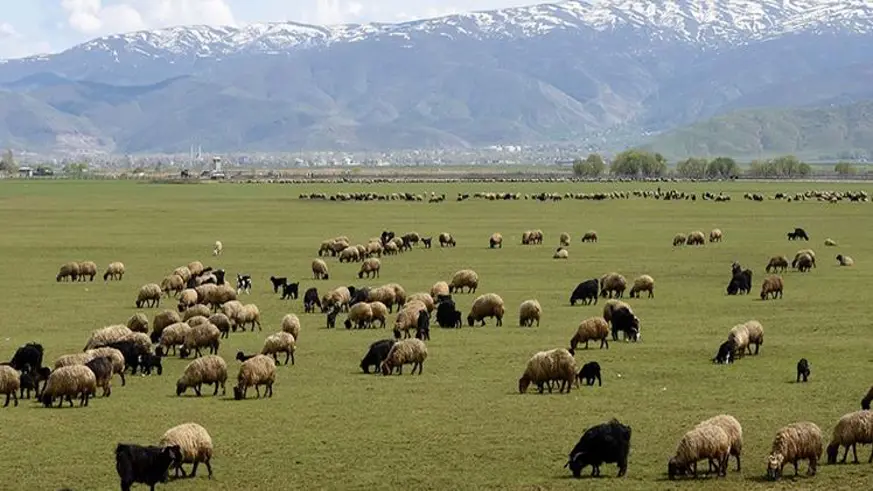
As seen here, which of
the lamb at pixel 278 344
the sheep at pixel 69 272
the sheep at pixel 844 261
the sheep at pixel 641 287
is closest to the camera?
the lamb at pixel 278 344

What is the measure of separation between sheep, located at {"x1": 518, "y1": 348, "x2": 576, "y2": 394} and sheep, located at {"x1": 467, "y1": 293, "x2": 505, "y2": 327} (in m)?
9.24

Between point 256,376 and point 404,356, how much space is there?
3759 mm

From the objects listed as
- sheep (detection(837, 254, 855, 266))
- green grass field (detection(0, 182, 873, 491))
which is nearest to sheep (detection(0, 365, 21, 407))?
green grass field (detection(0, 182, 873, 491))

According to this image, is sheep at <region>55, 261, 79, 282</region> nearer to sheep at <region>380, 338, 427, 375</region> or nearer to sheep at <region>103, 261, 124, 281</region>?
sheep at <region>103, 261, 124, 281</region>

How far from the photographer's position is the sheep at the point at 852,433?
1839 centimetres

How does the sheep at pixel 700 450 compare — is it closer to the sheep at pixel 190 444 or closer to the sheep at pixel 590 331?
the sheep at pixel 190 444

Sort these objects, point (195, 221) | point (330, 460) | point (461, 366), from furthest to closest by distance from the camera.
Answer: point (195, 221) < point (461, 366) < point (330, 460)

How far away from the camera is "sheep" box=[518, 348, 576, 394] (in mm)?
23797

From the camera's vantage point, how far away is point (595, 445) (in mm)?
18016

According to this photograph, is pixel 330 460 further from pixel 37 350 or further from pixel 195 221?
pixel 195 221

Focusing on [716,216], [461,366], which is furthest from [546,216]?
[461,366]

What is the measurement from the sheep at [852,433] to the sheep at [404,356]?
9857mm

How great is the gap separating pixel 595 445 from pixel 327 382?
333 inches

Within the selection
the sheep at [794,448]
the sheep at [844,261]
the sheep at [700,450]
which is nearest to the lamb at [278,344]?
the sheep at [700,450]
